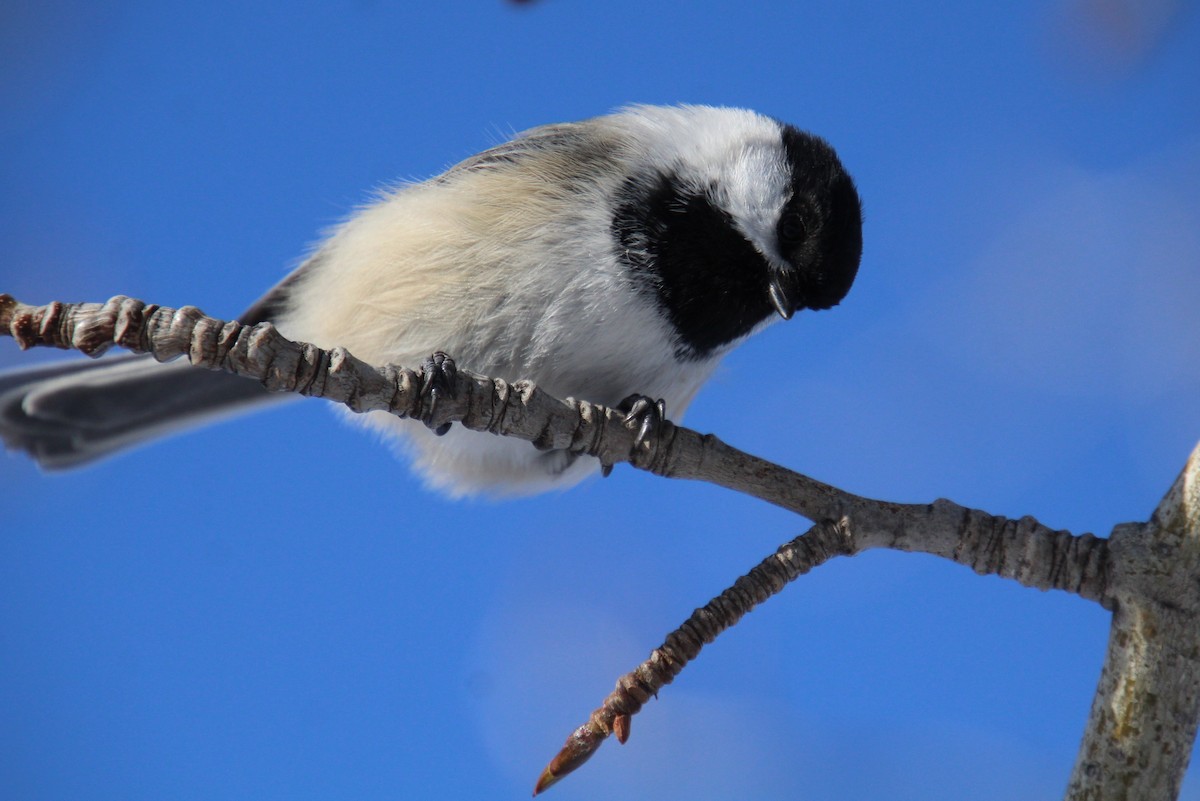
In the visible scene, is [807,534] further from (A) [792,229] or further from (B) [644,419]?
(A) [792,229]

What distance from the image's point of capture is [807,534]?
1.03 metres

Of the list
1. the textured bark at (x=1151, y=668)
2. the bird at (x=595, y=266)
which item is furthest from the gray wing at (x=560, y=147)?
the textured bark at (x=1151, y=668)

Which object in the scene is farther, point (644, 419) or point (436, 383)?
point (644, 419)

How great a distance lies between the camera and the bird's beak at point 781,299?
124 centimetres

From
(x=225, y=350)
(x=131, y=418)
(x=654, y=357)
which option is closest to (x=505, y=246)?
(x=654, y=357)

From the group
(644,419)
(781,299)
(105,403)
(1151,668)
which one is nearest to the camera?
(1151,668)

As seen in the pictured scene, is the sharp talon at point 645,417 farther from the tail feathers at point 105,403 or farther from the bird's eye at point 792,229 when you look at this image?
the tail feathers at point 105,403

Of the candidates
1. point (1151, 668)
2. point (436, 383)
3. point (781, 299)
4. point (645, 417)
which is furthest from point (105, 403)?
point (1151, 668)

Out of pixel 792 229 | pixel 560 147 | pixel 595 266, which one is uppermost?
pixel 560 147

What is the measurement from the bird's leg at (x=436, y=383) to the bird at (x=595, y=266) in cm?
4

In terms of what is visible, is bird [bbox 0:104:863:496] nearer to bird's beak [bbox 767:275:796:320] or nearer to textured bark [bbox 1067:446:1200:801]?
bird's beak [bbox 767:275:796:320]

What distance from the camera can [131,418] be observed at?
1536 millimetres

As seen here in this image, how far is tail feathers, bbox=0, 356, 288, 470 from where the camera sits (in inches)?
55.6

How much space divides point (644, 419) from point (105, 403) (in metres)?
0.91
